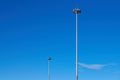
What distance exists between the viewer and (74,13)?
7338cm

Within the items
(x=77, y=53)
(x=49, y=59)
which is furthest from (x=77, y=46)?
(x=49, y=59)

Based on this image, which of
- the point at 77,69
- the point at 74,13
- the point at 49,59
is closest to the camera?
the point at 77,69

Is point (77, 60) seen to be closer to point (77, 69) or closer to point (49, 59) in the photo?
point (77, 69)

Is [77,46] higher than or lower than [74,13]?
lower

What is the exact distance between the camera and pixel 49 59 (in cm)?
11850

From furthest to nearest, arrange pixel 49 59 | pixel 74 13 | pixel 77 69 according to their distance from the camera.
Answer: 1. pixel 49 59
2. pixel 74 13
3. pixel 77 69

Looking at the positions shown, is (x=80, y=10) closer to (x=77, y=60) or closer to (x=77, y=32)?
(x=77, y=32)

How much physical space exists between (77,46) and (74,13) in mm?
6548

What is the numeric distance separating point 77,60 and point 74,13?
9617mm

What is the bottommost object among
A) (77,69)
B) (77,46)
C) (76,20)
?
(77,69)

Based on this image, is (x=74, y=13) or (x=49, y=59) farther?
(x=49, y=59)

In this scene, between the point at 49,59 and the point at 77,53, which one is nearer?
the point at 77,53

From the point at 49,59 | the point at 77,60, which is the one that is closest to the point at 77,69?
the point at 77,60

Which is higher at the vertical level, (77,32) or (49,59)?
(49,59)
